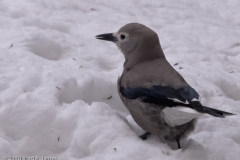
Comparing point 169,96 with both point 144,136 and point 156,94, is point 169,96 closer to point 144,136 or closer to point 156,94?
point 156,94

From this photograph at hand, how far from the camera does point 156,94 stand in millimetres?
3525

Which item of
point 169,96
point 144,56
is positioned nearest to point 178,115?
point 169,96

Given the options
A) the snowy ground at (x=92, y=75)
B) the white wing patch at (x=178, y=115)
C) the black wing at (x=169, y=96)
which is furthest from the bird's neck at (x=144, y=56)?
the white wing patch at (x=178, y=115)

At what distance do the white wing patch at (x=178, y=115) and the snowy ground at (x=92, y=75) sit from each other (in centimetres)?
28

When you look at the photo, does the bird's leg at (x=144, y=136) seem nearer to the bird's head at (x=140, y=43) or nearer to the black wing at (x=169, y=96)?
the black wing at (x=169, y=96)

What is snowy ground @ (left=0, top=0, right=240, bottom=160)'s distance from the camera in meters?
3.46

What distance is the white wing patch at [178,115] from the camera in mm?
3190

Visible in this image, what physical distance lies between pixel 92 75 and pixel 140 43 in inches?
28.2

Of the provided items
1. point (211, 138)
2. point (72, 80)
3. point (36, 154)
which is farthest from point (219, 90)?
point (36, 154)

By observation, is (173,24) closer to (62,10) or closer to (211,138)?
(62,10)

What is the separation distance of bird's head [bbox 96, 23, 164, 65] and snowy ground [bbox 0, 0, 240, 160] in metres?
0.50

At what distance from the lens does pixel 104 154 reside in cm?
336

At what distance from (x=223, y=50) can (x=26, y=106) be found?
433 centimetres

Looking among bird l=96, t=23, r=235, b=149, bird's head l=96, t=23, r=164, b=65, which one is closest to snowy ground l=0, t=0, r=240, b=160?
bird l=96, t=23, r=235, b=149
